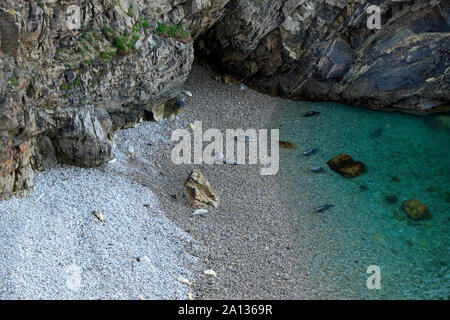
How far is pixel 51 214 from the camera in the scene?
13.0 m

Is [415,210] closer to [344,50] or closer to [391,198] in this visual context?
[391,198]

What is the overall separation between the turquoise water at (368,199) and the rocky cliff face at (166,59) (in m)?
1.48

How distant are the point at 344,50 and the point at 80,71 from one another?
11168 mm

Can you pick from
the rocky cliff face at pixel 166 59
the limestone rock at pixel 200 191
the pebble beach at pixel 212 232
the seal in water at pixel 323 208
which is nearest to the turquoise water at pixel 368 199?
the pebble beach at pixel 212 232

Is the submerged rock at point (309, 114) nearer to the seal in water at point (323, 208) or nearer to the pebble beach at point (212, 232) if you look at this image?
the pebble beach at point (212, 232)

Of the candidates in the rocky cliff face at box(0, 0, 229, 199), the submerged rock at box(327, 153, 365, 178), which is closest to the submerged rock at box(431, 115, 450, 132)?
the submerged rock at box(327, 153, 365, 178)

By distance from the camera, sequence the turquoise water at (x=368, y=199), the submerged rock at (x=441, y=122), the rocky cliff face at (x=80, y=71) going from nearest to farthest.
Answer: the rocky cliff face at (x=80, y=71)
the turquoise water at (x=368, y=199)
the submerged rock at (x=441, y=122)

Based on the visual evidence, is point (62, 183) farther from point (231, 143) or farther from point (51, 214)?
point (231, 143)

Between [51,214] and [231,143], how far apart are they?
7382mm

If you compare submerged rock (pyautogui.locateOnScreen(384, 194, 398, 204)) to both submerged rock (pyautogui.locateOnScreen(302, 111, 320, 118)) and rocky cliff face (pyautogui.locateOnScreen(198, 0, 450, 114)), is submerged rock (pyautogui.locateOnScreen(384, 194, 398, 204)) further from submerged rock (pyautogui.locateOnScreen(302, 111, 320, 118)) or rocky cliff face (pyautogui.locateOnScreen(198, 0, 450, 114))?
rocky cliff face (pyautogui.locateOnScreen(198, 0, 450, 114))

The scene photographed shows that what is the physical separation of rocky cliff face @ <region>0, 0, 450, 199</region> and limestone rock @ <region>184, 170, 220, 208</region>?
2789 mm

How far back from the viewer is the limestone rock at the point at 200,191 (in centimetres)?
1514

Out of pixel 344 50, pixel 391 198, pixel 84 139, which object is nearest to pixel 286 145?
pixel 391 198

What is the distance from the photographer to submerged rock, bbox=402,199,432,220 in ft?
50.6
